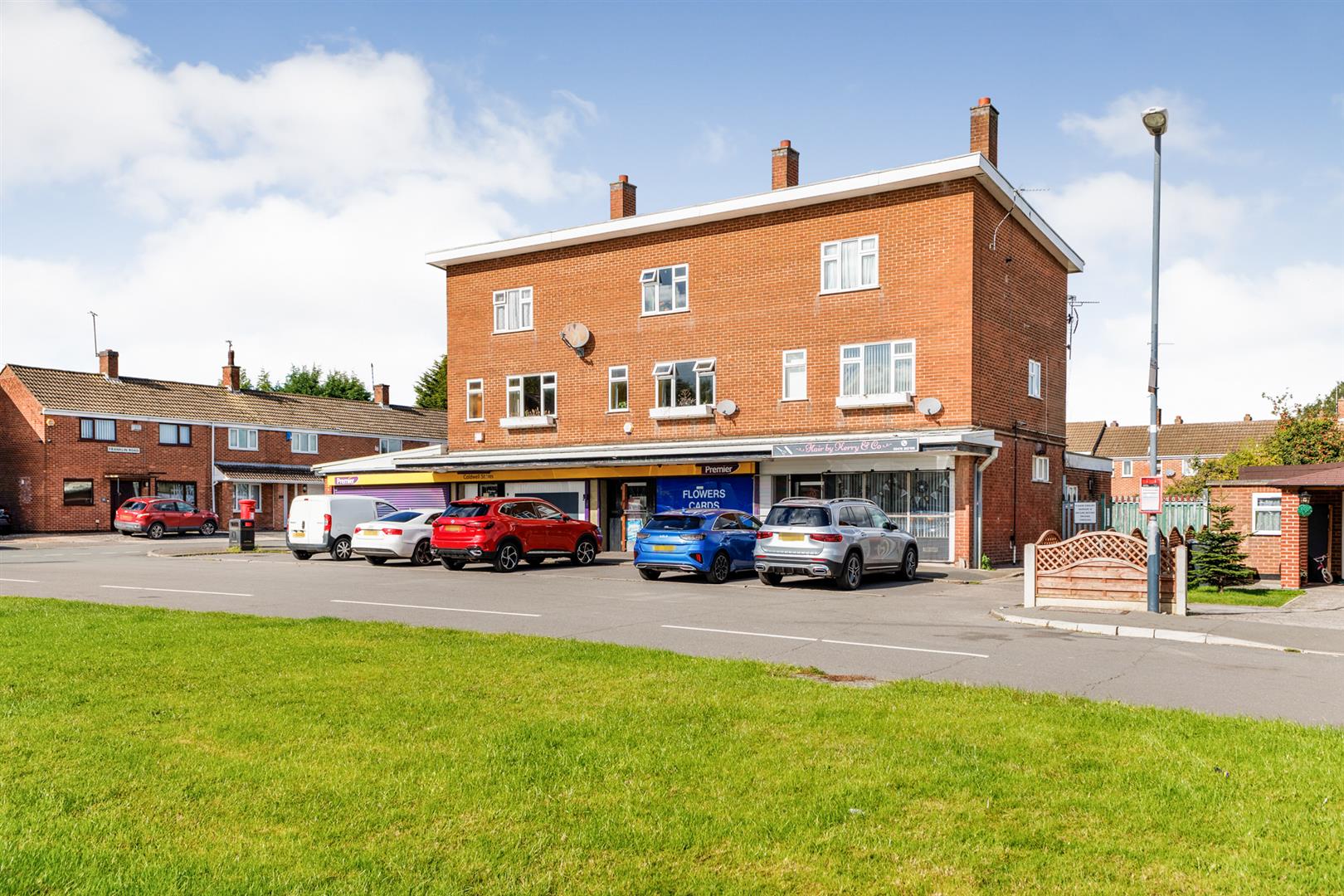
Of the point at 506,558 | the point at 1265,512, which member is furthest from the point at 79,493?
the point at 1265,512

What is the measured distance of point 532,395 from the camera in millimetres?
33062

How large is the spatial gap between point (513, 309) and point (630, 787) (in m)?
29.2

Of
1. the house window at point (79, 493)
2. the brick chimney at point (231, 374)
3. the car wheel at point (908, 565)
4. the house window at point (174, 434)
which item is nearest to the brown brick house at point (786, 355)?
the car wheel at point (908, 565)

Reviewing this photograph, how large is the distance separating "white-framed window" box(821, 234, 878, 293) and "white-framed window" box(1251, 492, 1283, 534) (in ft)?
33.1

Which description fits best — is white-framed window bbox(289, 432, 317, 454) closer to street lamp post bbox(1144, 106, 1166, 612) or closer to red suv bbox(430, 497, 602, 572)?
red suv bbox(430, 497, 602, 572)

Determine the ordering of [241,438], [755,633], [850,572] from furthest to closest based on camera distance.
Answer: [241,438]
[850,572]
[755,633]

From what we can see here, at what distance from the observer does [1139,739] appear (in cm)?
658

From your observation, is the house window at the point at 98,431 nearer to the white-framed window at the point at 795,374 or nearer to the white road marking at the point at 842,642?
the white-framed window at the point at 795,374

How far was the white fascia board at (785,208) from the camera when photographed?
25.3 metres

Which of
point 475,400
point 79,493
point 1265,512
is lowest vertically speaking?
point 79,493

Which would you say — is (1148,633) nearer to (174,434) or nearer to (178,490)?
(178,490)

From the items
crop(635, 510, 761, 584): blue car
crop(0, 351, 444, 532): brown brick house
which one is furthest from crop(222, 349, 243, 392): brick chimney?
crop(635, 510, 761, 584): blue car

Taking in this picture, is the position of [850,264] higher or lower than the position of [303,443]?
higher

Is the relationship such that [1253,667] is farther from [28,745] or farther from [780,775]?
[28,745]
